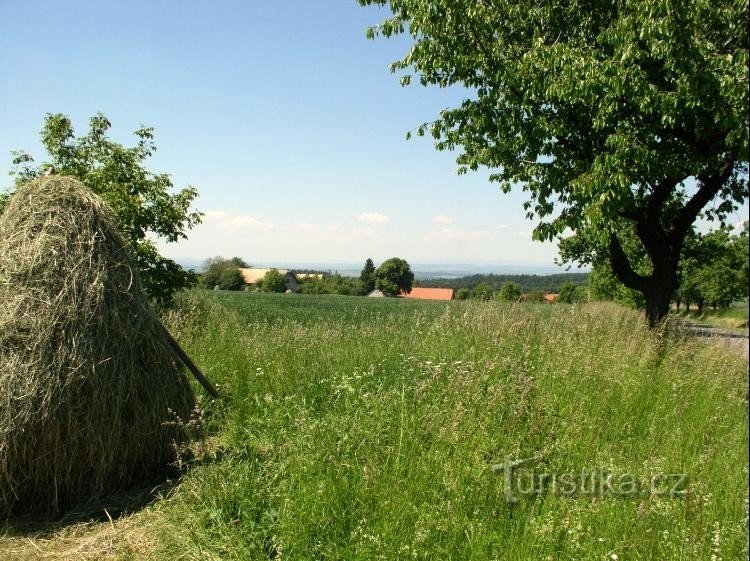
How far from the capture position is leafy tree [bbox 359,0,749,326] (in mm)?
5953

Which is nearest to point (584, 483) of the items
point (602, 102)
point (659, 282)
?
point (602, 102)

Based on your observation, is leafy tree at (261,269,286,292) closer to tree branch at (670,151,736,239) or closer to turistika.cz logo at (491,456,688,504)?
tree branch at (670,151,736,239)

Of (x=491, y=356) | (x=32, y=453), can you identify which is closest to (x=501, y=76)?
(x=491, y=356)

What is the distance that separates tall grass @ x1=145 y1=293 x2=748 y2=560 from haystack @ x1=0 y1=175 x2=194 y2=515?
800 mm

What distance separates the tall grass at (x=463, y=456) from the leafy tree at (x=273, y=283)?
57653 mm

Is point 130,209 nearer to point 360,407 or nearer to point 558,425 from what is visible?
point 360,407

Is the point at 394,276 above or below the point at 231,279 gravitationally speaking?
above

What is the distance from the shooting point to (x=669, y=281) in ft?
28.9

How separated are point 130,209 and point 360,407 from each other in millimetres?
4606

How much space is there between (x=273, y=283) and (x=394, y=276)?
28086 millimetres

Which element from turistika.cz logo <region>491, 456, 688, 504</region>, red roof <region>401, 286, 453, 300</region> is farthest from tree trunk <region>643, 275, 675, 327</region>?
red roof <region>401, 286, 453, 300</region>

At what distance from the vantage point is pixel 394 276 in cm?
8600

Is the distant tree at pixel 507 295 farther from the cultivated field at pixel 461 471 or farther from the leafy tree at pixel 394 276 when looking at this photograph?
the leafy tree at pixel 394 276

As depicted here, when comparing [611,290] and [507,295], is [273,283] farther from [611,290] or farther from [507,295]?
[507,295]
